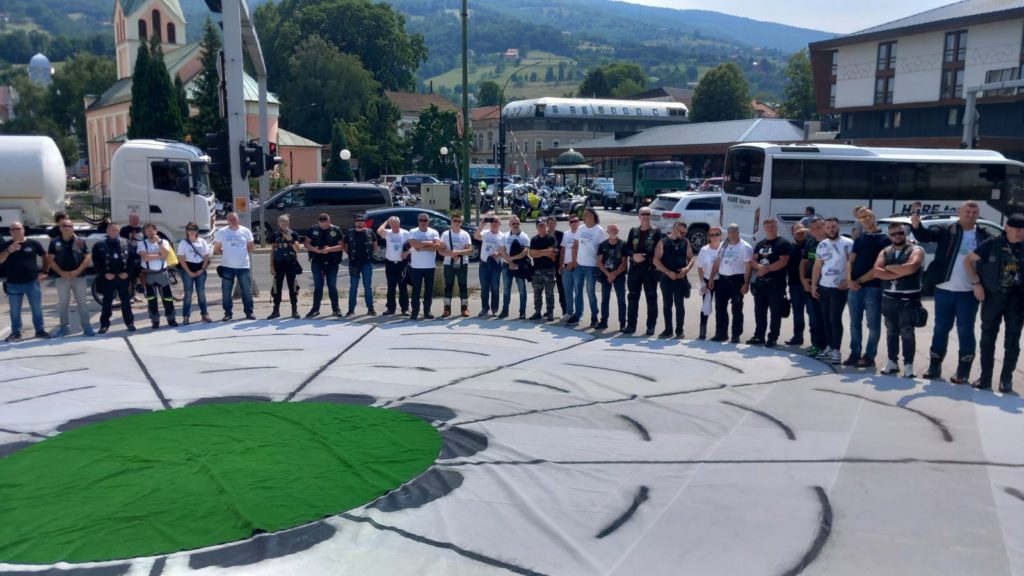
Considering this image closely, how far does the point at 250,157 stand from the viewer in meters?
15.7

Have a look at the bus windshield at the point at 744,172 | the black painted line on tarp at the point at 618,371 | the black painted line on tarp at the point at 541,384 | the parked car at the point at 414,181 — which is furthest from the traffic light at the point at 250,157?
the parked car at the point at 414,181

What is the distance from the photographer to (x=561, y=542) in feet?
17.8

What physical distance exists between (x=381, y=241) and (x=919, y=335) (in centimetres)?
920

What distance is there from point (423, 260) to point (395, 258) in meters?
0.51

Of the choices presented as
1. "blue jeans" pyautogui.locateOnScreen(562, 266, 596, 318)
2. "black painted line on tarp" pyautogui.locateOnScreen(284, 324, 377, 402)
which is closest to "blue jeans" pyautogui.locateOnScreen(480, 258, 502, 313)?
"blue jeans" pyautogui.locateOnScreen(562, 266, 596, 318)

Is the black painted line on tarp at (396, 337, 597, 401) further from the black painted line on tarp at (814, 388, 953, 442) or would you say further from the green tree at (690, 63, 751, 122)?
the green tree at (690, 63, 751, 122)

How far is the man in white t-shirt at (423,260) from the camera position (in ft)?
44.4

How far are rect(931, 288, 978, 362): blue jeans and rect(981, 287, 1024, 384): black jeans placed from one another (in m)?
0.17

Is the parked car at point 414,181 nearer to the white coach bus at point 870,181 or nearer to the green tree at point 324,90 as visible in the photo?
the green tree at point 324,90

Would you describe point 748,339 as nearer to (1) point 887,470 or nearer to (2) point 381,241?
(1) point 887,470

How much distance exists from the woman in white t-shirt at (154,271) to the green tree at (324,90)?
6333 cm

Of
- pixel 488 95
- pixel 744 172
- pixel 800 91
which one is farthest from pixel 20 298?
pixel 488 95

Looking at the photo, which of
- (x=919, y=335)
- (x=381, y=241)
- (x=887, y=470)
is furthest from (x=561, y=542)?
(x=381, y=241)

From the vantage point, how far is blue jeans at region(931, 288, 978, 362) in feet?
30.4
